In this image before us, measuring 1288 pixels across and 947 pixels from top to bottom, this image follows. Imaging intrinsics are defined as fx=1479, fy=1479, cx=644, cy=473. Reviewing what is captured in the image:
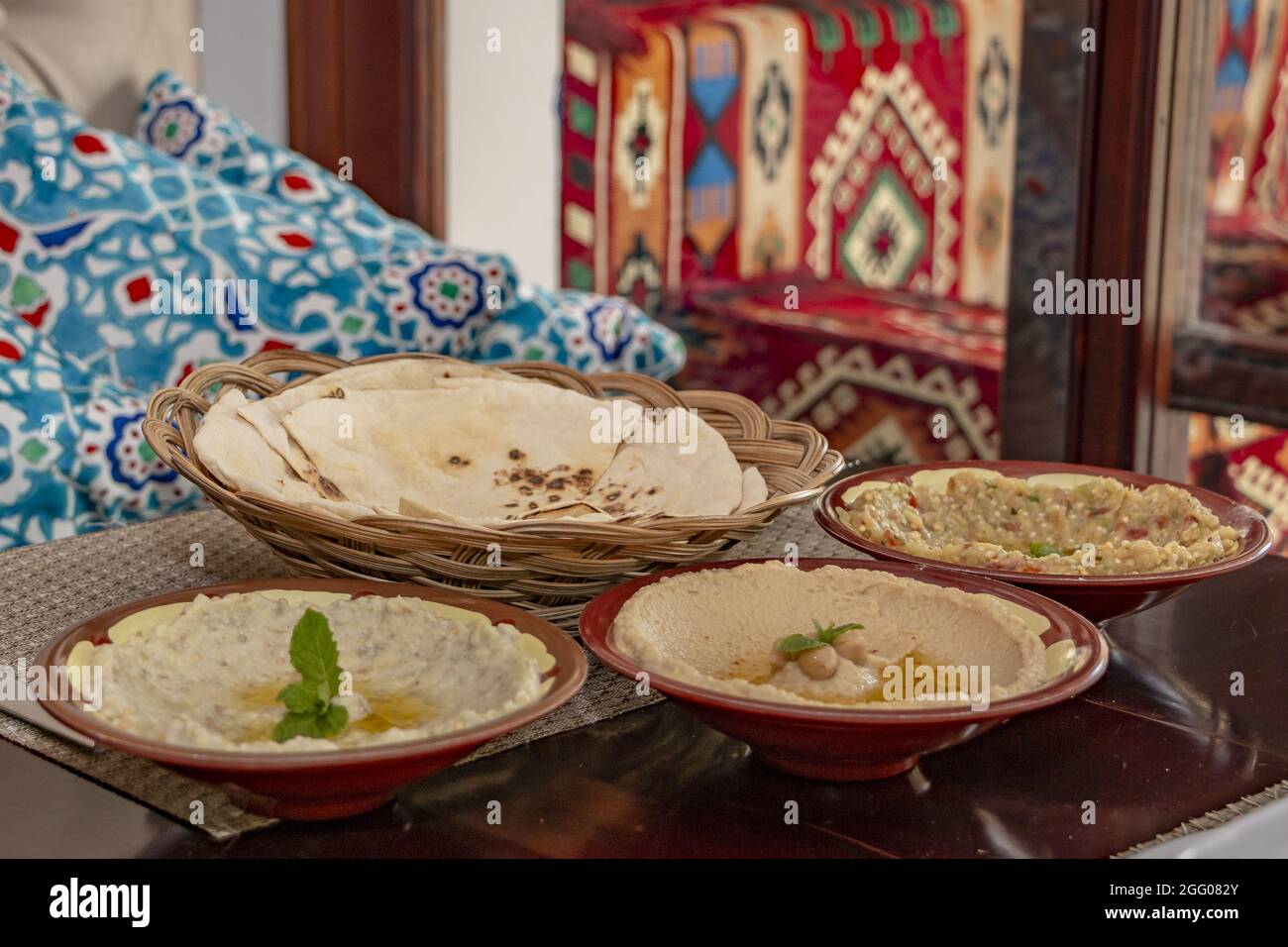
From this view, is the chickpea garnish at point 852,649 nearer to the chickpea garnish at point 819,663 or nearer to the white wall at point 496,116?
the chickpea garnish at point 819,663

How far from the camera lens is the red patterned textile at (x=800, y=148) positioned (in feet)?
9.80

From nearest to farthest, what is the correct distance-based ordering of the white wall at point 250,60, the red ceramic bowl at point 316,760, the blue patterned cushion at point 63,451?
the red ceramic bowl at point 316,760 < the blue patterned cushion at point 63,451 < the white wall at point 250,60

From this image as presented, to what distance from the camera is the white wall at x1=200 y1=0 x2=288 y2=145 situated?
3.31 meters

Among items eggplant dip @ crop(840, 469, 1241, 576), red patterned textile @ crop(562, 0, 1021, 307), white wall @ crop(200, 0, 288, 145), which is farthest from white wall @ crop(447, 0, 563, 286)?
eggplant dip @ crop(840, 469, 1241, 576)

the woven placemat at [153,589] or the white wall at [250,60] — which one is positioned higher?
the white wall at [250,60]

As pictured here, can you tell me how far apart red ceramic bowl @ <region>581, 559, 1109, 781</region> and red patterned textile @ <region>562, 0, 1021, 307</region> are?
2014mm

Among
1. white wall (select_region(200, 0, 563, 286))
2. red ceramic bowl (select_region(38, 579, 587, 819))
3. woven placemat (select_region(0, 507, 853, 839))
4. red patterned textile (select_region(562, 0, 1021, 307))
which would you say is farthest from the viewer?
white wall (select_region(200, 0, 563, 286))

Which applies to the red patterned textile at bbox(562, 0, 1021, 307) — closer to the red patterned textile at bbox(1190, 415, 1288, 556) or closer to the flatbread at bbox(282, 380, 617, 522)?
the red patterned textile at bbox(1190, 415, 1288, 556)

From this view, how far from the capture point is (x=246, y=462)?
4.12ft

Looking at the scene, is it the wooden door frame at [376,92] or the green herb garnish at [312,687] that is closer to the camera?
the green herb garnish at [312,687]

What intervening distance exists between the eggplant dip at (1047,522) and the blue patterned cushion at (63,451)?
1.03m

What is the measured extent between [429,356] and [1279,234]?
1.64 meters

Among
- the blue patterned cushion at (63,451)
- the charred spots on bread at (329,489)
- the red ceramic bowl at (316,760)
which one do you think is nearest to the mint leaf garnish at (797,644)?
the red ceramic bowl at (316,760)

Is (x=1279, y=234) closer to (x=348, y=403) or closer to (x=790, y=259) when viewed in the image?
(x=790, y=259)
